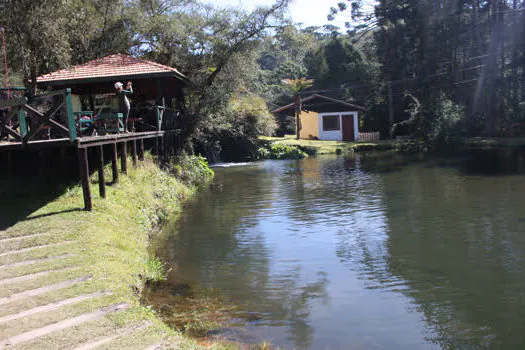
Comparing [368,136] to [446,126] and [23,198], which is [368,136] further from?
[23,198]

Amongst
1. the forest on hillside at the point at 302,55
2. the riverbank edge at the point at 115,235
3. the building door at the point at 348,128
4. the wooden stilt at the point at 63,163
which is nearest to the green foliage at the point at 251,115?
the forest on hillside at the point at 302,55

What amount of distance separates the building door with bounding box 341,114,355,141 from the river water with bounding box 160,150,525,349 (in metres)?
25.9

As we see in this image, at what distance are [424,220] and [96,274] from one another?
376 inches

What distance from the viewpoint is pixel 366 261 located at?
10148 mm

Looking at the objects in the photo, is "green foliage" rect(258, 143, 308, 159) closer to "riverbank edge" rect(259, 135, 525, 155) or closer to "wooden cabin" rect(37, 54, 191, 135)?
"riverbank edge" rect(259, 135, 525, 155)

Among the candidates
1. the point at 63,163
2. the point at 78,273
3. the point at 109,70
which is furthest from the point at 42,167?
the point at 109,70

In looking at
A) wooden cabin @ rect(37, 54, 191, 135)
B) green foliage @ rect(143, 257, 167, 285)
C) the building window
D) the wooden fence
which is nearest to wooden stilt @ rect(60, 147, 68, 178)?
wooden cabin @ rect(37, 54, 191, 135)

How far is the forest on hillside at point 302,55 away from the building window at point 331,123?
4.54 m

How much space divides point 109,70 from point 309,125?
30855 mm

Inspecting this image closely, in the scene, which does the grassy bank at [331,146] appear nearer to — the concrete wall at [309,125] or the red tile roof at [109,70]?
the concrete wall at [309,125]

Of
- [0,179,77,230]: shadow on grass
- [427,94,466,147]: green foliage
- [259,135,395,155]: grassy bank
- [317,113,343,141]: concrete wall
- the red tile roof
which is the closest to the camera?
[0,179,77,230]: shadow on grass

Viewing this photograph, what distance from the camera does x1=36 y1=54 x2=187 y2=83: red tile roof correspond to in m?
18.5

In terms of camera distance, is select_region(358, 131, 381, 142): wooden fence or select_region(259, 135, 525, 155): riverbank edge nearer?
select_region(259, 135, 525, 155): riverbank edge

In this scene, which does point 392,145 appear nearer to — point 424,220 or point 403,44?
point 403,44
